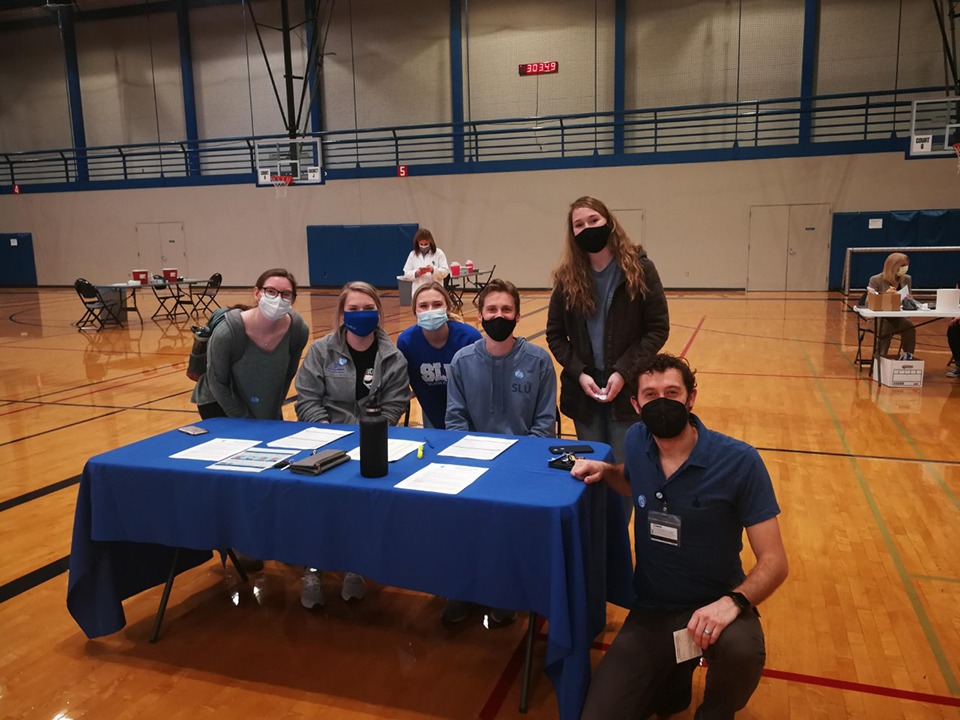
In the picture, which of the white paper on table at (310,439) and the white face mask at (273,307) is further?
the white face mask at (273,307)

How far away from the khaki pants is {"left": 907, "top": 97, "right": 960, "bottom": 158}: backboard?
42.5 feet

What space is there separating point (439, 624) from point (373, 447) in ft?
3.29

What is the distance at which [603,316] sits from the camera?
11.0 feet

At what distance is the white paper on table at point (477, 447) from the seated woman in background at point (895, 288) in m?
6.23

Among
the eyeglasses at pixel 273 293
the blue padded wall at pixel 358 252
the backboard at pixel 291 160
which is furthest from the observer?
the blue padded wall at pixel 358 252

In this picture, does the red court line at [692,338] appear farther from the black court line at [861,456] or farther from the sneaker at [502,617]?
the sneaker at [502,617]

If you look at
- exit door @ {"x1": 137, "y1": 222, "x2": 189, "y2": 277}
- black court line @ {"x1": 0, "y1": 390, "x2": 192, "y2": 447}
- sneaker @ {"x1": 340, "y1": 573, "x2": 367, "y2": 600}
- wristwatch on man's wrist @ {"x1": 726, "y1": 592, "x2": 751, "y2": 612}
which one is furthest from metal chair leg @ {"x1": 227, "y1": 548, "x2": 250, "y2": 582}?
exit door @ {"x1": 137, "y1": 222, "x2": 189, "y2": 277}

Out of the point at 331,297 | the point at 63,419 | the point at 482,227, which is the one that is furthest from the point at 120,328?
the point at 482,227

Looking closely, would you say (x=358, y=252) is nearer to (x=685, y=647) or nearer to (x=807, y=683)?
(x=807, y=683)

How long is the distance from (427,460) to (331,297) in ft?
48.8

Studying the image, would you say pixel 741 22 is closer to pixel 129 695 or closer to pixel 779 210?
pixel 779 210

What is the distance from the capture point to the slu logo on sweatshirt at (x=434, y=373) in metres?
3.92

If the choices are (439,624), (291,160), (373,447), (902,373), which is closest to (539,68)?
(291,160)

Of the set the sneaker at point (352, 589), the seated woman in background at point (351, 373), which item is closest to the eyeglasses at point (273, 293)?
the seated woman in background at point (351, 373)
